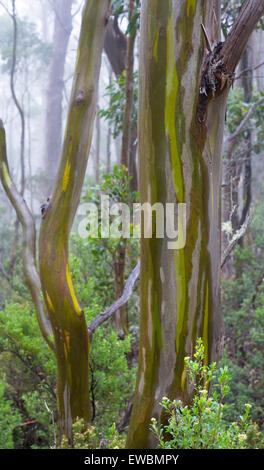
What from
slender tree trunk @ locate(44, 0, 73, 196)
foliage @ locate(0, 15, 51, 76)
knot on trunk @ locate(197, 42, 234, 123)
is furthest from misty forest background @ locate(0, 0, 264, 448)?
slender tree trunk @ locate(44, 0, 73, 196)

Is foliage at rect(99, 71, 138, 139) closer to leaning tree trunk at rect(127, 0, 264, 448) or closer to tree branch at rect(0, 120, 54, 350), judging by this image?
tree branch at rect(0, 120, 54, 350)

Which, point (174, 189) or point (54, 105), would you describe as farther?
point (54, 105)

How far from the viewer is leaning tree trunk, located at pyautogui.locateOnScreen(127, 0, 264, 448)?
1.91 metres

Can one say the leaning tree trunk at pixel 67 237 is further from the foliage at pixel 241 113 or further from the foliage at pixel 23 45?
the foliage at pixel 23 45

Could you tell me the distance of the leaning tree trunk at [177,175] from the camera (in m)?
1.91

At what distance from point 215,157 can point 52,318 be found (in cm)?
125

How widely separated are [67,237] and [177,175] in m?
0.86

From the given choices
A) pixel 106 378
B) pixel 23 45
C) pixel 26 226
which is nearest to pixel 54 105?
pixel 23 45

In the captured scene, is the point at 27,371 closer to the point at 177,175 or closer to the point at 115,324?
the point at 115,324

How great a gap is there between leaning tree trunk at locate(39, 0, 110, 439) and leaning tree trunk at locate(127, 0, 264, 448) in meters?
0.54

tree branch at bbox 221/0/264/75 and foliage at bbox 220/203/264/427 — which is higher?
tree branch at bbox 221/0/264/75

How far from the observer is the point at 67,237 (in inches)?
97.4

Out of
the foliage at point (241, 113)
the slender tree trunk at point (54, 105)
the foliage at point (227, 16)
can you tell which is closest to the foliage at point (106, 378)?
the foliage at point (227, 16)

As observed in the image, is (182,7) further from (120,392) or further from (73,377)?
(120,392)
